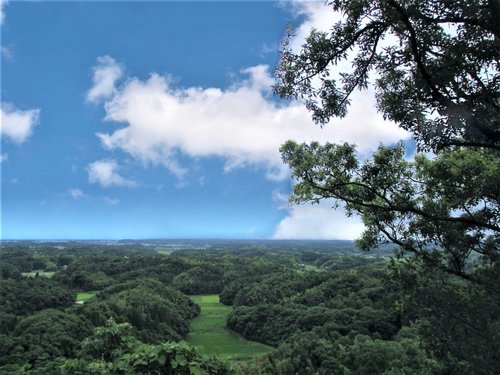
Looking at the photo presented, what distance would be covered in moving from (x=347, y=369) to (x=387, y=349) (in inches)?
133

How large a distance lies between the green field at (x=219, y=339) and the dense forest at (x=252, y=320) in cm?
151

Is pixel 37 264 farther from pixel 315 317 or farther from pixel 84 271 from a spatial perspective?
pixel 315 317

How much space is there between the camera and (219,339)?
2034 inches

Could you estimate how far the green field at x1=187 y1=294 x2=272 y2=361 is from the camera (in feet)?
150

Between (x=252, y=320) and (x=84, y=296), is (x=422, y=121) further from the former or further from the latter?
(x=84, y=296)

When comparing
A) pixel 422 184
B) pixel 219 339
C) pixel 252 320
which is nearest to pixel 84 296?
pixel 219 339

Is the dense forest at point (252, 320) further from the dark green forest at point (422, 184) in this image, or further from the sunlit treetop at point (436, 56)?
the sunlit treetop at point (436, 56)

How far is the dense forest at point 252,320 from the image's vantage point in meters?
5.86

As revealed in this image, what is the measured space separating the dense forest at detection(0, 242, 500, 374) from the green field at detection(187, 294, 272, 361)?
1508 mm

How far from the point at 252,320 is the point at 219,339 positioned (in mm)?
5561

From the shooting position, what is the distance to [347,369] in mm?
30016

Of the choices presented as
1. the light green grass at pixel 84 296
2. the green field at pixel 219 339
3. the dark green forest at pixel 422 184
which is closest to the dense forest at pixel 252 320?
the dark green forest at pixel 422 184

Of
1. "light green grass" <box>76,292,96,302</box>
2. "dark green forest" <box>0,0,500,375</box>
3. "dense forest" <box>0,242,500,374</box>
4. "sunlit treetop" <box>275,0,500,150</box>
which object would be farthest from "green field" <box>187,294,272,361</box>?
"sunlit treetop" <box>275,0,500,150</box>

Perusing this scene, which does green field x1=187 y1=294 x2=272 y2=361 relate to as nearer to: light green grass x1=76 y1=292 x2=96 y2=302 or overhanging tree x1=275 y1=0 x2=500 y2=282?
light green grass x1=76 y1=292 x2=96 y2=302
